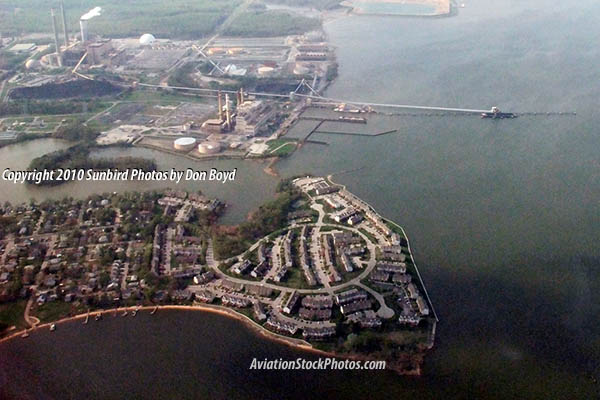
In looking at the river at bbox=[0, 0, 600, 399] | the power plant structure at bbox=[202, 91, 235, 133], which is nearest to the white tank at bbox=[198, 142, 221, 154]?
the river at bbox=[0, 0, 600, 399]

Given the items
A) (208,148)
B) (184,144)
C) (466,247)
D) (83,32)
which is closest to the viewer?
(466,247)

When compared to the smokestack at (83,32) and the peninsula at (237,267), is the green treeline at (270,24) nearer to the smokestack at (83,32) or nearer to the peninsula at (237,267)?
the smokestack at (83,32)

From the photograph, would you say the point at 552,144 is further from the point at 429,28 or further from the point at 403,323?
the point at 429,28

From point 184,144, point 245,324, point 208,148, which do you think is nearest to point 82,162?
point 184,144

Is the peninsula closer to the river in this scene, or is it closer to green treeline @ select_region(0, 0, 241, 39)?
the river

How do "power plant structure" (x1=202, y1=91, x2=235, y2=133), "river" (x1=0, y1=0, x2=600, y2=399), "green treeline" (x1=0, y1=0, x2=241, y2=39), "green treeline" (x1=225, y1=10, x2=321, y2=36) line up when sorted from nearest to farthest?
"river" (x1=0, y1=0, x2=600, y2=399) → "power plant structure" (x1=202, y1=91, x2=235, y2=133) → "green treeline" (x1=225, y1=10, x2=321, y2=36) → "green treeline" (x1=0, y1=0, x2=241, y2=39)

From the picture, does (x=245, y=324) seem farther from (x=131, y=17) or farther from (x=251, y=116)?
(x=131, y=17)

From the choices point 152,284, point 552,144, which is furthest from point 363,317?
point 552,144

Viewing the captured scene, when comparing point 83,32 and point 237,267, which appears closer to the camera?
point 237,267
